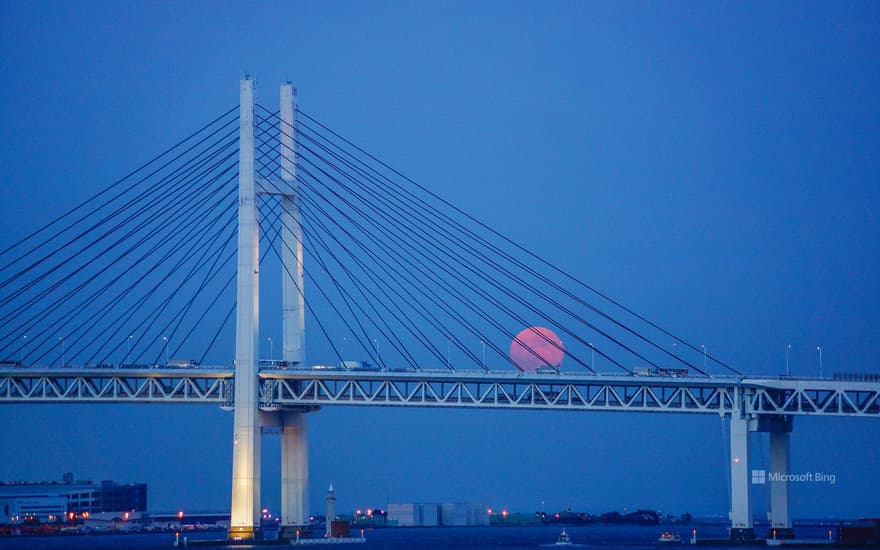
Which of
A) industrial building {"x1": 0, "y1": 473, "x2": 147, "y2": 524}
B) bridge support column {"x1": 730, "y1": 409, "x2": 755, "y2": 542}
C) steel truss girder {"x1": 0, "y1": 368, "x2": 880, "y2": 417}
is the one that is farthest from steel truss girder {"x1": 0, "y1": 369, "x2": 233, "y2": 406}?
industrial building {"x1": 0, "y1": 473, "x2": 147, "y2": 524}

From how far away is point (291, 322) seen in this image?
241 ft

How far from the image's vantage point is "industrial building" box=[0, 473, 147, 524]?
477 ft

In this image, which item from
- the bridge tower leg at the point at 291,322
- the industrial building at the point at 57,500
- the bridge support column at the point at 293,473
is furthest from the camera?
the industrial building at the point at 57,500

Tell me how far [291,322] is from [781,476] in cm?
2617

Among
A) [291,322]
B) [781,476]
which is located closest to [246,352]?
[291,322]

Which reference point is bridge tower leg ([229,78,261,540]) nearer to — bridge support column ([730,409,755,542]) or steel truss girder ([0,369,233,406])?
steel truss girder ([0,369,233,406])

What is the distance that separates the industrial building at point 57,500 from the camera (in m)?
146

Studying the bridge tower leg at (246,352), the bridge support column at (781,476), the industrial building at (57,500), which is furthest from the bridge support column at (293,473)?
the industrial building at (57,500)

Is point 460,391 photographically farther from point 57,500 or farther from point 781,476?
point 57,500

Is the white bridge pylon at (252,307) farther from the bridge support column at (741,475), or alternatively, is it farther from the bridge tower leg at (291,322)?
the bridge support column at (741,475)

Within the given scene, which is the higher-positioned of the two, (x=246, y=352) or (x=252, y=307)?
(x=252, y=307)

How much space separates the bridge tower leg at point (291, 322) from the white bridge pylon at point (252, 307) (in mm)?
51

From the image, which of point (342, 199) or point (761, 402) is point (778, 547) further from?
point (342, 199)

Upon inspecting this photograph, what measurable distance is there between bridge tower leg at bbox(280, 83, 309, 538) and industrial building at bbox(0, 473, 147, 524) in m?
72.9
